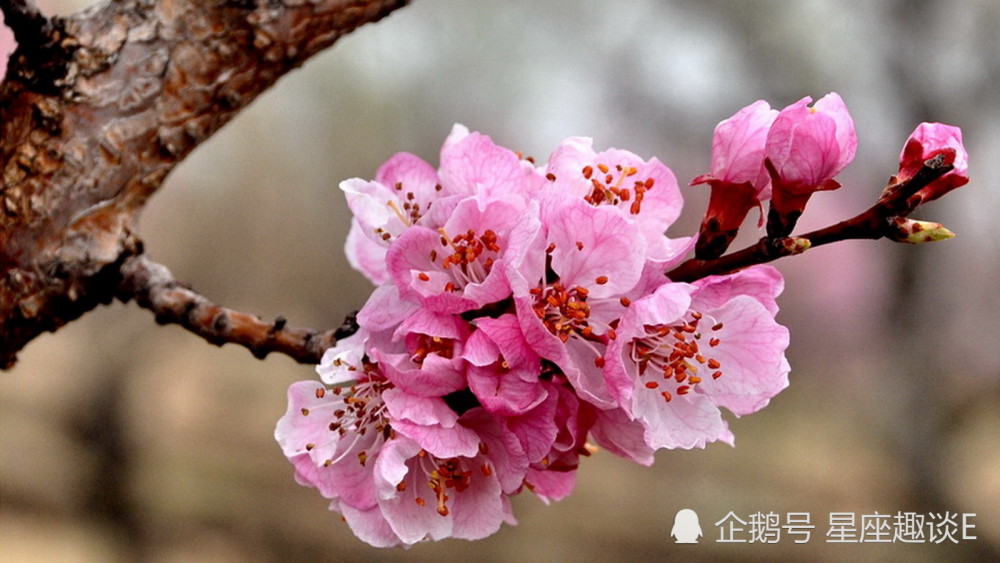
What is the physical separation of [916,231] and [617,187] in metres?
0.15

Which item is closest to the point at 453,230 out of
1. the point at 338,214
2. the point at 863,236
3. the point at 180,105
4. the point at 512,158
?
the point at 512,158

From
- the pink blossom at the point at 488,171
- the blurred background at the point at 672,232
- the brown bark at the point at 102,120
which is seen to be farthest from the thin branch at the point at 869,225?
the blurred background at the point at 672,232

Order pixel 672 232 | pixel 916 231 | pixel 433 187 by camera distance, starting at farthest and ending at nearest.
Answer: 1. pixel 672 232
2. pixel 433 187
3. pixel 916 231

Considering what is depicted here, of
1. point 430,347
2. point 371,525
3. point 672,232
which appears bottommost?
point 672,232

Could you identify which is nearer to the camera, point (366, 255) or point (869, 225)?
point (869, 225)

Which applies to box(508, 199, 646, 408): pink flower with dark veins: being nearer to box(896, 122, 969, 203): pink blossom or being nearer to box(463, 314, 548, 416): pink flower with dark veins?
box(463, 314, 548, 416): pink flower with dark veins

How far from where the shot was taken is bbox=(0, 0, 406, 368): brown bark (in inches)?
22.2

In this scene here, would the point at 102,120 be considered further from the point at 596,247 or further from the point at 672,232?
the point at 672,232

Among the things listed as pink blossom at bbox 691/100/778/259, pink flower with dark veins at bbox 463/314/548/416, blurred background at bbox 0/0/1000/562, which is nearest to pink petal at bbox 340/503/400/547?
pink flower with dark veins at bbox 463/314/548/416

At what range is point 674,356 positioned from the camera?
400mm

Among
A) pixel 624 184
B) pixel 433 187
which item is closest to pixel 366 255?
pixel 433 187

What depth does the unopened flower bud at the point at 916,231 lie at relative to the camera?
1.16 ft

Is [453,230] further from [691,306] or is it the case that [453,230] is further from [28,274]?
[28,274]

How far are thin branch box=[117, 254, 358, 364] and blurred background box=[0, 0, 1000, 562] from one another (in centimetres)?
157
